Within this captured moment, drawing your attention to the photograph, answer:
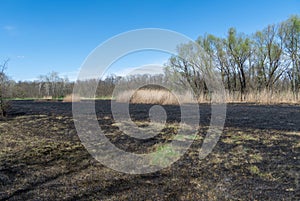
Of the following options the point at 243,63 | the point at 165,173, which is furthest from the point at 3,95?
the point at 243,63

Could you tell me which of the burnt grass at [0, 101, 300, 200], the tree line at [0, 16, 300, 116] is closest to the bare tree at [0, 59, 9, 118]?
the burnt grass at [0, 101, 300, 200]

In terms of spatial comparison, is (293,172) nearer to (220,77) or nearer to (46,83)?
(220,77)

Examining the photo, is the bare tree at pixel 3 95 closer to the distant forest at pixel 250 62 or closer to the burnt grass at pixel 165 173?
the burnt grass at pixel 165 173

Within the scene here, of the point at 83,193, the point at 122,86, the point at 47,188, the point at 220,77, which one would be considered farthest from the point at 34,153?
the point at 220,77

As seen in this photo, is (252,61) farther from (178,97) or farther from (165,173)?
(165,173)

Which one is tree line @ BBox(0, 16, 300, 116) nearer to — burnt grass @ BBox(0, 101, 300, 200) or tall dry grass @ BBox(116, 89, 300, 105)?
tall dry grass @ BBox(116, 89, 300, 105)

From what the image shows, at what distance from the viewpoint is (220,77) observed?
14633 millimetres

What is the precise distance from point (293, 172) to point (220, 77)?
1343 centimetres

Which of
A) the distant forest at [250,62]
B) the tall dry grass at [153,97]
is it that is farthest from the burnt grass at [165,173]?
the distant forest at [250,62]

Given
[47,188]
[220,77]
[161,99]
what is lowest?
[47,188]

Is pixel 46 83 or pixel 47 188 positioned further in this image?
pixel 46 83

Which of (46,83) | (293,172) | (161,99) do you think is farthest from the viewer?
(46,83)

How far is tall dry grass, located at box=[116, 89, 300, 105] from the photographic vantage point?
32.0 ft

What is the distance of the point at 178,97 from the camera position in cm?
1008
